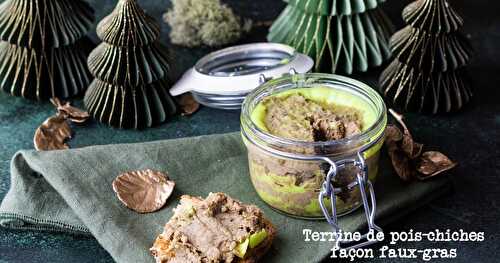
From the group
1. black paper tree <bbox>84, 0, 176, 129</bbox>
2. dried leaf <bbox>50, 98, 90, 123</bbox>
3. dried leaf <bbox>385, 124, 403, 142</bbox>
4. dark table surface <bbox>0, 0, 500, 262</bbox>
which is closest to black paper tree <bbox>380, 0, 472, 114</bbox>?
dark table surface <bbox>0, 0, 500, 262</bbox>

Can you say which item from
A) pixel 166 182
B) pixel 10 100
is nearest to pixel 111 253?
pixel 166 182

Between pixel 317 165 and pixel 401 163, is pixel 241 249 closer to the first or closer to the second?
pixel 317 165

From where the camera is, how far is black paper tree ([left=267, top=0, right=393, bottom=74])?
4.58 feet

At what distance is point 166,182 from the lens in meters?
1.15

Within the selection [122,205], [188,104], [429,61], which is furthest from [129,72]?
[429,61]

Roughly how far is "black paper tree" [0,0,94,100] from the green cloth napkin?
0.26m

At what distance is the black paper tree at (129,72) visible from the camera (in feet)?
4.05

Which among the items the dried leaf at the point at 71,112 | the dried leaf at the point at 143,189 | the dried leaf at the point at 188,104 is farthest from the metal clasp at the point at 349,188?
the dried leaf at the point at 71,112

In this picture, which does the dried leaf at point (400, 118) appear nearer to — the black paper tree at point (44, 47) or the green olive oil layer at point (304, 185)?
the green olive oil layer at point (304, 185)

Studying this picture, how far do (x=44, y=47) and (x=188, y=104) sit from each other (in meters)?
0.28

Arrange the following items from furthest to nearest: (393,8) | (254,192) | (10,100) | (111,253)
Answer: (393,8) → (10,100) → (254,192) → (111,253)

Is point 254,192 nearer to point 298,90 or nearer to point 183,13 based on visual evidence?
point 298,90

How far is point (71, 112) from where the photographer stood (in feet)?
4.46

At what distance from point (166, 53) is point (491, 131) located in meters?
0.59
